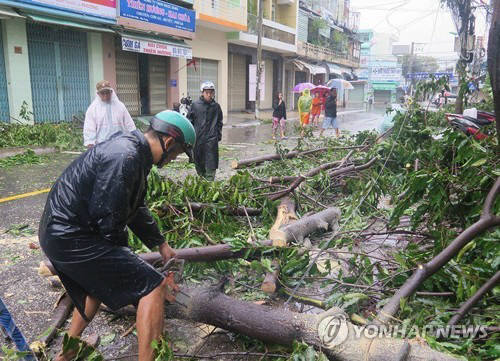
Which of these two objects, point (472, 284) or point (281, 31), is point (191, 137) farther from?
point (281, 31)

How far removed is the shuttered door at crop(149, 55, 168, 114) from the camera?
1844 centimetres

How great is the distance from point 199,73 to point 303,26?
14.0 metres

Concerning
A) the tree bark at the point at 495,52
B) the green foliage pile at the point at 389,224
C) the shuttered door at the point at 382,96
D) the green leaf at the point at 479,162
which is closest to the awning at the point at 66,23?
the green foliage pile at the point at 389,224

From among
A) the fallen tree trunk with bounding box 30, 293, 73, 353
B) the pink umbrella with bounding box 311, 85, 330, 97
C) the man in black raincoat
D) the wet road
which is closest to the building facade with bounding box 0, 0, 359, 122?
the pink umbrella with bounding box 311, 85, 330, 97

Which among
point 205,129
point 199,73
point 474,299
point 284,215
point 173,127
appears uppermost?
point 199,73

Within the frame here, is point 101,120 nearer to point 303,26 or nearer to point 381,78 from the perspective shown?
point 303,26

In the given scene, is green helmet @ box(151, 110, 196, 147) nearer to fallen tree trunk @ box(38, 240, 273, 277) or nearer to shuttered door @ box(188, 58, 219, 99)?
fallen tree trunk @ box(38, 240, 273, 277)

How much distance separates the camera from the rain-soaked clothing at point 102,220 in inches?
83.5

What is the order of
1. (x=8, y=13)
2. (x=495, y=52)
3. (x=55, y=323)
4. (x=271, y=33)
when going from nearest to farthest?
1. (x=495, y=52)
2. (x=55, y=323)
3. (x=8, y=13)
4. (x=271, y=33)

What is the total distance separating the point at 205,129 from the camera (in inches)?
251

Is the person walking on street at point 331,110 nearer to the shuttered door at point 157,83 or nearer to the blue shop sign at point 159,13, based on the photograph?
the blue shop sign at point 159,13

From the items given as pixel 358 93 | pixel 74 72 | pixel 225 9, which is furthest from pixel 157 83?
pixel 358 93

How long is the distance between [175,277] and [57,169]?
6.50 m

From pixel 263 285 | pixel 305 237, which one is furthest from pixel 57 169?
pixel 263 285
